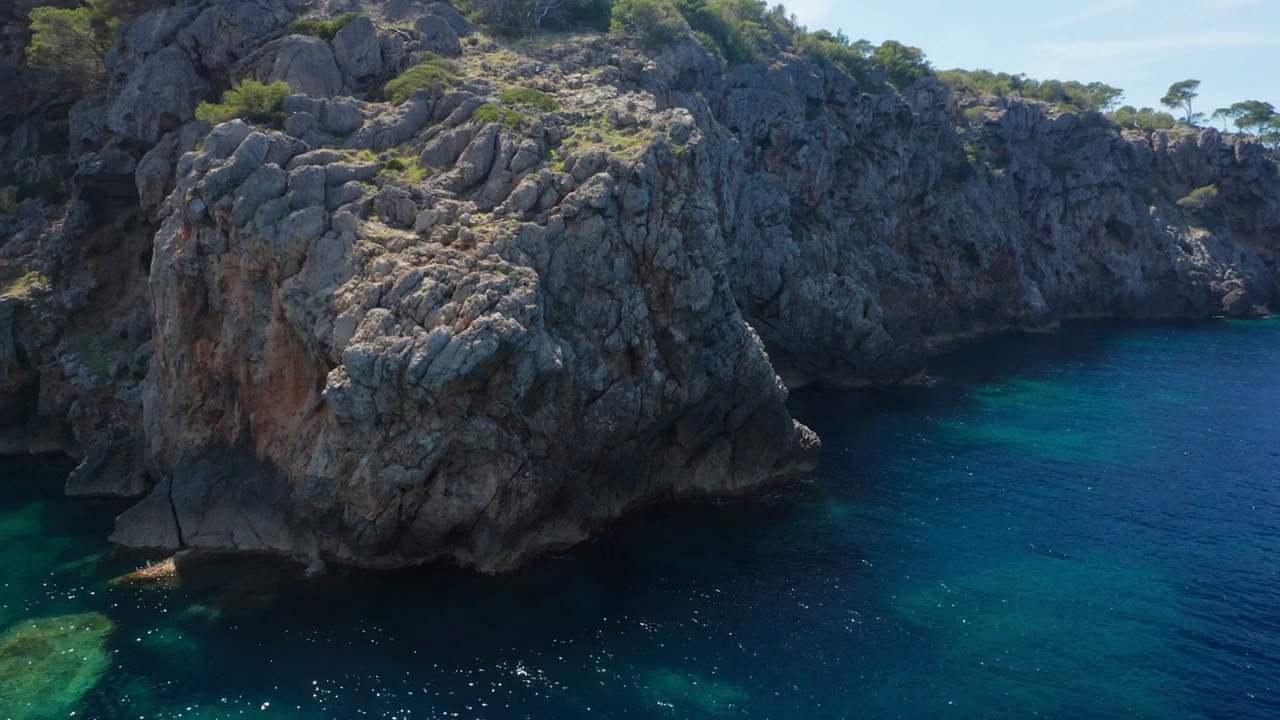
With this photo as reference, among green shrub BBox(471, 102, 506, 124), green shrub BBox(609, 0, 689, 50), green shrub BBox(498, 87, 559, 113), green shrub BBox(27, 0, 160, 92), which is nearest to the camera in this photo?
green shrub BBox(471, 102, 506, 124)

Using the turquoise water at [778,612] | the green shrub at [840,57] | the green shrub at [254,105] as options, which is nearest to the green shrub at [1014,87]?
the green shrub at [840,57]

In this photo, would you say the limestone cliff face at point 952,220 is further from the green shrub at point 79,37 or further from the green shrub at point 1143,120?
the green shrub at point 79,37

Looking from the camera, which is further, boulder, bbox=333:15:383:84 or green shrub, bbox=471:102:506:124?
boulder, bbox=333:15:383:84

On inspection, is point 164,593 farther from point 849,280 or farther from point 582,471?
point 849,280

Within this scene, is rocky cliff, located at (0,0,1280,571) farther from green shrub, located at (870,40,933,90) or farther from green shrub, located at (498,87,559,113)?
green shrub, located at (870,40,933,90)

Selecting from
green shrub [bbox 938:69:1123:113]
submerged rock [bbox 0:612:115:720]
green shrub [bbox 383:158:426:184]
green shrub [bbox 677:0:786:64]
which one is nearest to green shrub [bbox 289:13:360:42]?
green shrub [bbox 383:158:426:184]

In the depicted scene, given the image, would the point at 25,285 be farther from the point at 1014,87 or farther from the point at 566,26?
the point at 1014,87

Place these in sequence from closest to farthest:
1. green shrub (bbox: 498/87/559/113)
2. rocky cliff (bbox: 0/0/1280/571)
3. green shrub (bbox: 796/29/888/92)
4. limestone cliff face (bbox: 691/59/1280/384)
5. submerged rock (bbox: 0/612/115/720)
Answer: submerged rock (bbox: 0/612/115/720) < rocky cliff (bbox: 0/0/1280/571) < green shrub (bbox: 498/87/559/113) < limestone cliff face (bbox: 691/59/1280/384) < green shrub (bbox: 796/29/888/92)

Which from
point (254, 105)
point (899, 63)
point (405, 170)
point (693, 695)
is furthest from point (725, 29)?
point (693, 695)
